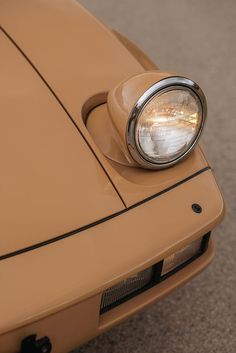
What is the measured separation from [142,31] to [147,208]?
211cm

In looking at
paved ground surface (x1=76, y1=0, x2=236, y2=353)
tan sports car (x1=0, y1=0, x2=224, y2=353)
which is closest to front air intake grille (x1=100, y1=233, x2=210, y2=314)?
tan sports car (x1=0, y1=0, x2=224, y2=353)

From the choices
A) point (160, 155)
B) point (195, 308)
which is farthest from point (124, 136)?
point (195, 308)

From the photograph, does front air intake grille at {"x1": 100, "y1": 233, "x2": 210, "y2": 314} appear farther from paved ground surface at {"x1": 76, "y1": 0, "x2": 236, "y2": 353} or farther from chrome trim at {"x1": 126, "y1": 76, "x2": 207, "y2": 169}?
paved ground surface at {"x1": 76, "y1": 0, "x2": 236, "y2": 353}

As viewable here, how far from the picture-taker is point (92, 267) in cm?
98

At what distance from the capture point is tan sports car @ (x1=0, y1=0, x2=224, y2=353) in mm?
964

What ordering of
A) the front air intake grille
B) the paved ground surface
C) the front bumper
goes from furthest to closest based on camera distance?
the paved ground surface → the front air intake grille → the front bumper

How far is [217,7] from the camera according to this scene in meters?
3.38

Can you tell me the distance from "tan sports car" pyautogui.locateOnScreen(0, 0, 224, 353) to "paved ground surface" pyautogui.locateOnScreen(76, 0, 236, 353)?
380mm

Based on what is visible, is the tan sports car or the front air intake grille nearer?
the tan sports car

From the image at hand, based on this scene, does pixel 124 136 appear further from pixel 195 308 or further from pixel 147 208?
pixel 195 308

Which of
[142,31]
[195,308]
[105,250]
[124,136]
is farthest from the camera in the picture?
[142,31]

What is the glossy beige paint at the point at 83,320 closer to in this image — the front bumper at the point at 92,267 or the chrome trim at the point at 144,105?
the front bumper at the point at 92,267

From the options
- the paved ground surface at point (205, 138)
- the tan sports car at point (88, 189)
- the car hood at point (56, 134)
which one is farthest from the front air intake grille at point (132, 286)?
the paved ground surface at point (205, 138)

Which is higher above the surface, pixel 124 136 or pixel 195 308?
pixel 124 136
